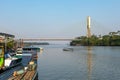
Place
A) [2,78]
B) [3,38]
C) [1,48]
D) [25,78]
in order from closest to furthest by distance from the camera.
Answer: [25,78], [2,78], [1,48], [3,38]

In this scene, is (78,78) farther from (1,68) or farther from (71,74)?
(1,68)

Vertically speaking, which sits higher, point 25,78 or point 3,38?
point 3,38

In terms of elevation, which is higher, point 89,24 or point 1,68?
point 89,24

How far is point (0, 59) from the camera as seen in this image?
96.4 feet

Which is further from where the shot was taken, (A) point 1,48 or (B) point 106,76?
(B) point 106,76

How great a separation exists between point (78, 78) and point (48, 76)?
3.90 meters

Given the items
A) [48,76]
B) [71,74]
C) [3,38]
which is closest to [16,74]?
[48,76]

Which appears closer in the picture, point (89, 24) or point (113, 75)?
point (113, 75)

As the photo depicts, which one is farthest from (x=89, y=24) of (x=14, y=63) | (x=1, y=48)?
(x=1, y=48)

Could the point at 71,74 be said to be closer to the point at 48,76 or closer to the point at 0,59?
the point at 48,76

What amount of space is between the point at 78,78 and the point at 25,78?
10649mm

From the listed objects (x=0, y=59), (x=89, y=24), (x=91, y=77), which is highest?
(x=89, y=24)

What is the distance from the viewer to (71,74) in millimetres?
38156

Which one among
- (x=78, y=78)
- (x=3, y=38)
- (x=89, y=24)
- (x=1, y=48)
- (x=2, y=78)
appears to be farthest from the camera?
(x=89, y=24)
